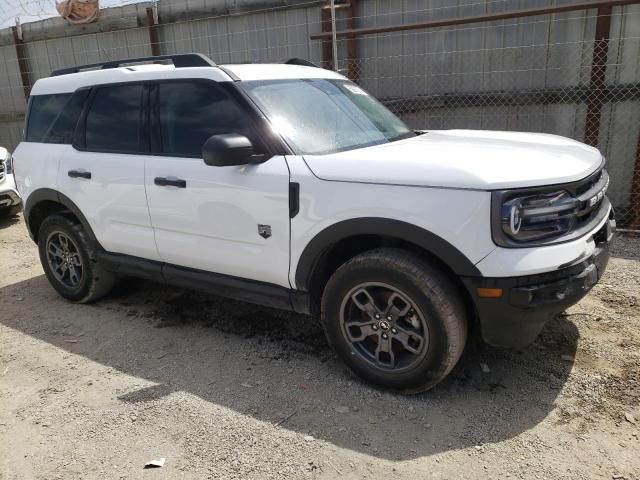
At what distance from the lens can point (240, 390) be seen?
11.0ft

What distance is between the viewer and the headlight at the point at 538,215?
2.61 metres

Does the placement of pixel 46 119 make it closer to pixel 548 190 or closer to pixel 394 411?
pixel 394 411

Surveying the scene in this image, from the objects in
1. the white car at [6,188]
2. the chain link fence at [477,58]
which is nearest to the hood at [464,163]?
the chain link fence at [477,58]

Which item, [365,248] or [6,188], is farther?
[6,188]

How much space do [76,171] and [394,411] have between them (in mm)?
3048

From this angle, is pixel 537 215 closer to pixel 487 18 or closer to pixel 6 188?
pixel 487 18

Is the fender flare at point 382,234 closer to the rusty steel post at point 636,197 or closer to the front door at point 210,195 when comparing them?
the front door at point 210,195

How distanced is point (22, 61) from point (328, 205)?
992 centimetres

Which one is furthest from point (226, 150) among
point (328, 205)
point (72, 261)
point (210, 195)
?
point (72, 261)

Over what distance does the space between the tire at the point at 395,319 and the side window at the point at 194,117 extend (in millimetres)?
1090

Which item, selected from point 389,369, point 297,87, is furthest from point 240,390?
point 297,87

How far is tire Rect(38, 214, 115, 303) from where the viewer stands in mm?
4594

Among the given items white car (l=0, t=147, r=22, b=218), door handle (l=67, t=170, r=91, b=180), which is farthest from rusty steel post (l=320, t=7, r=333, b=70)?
white car (l=0, t=147, r=22, b=218)

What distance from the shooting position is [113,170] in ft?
13.4
